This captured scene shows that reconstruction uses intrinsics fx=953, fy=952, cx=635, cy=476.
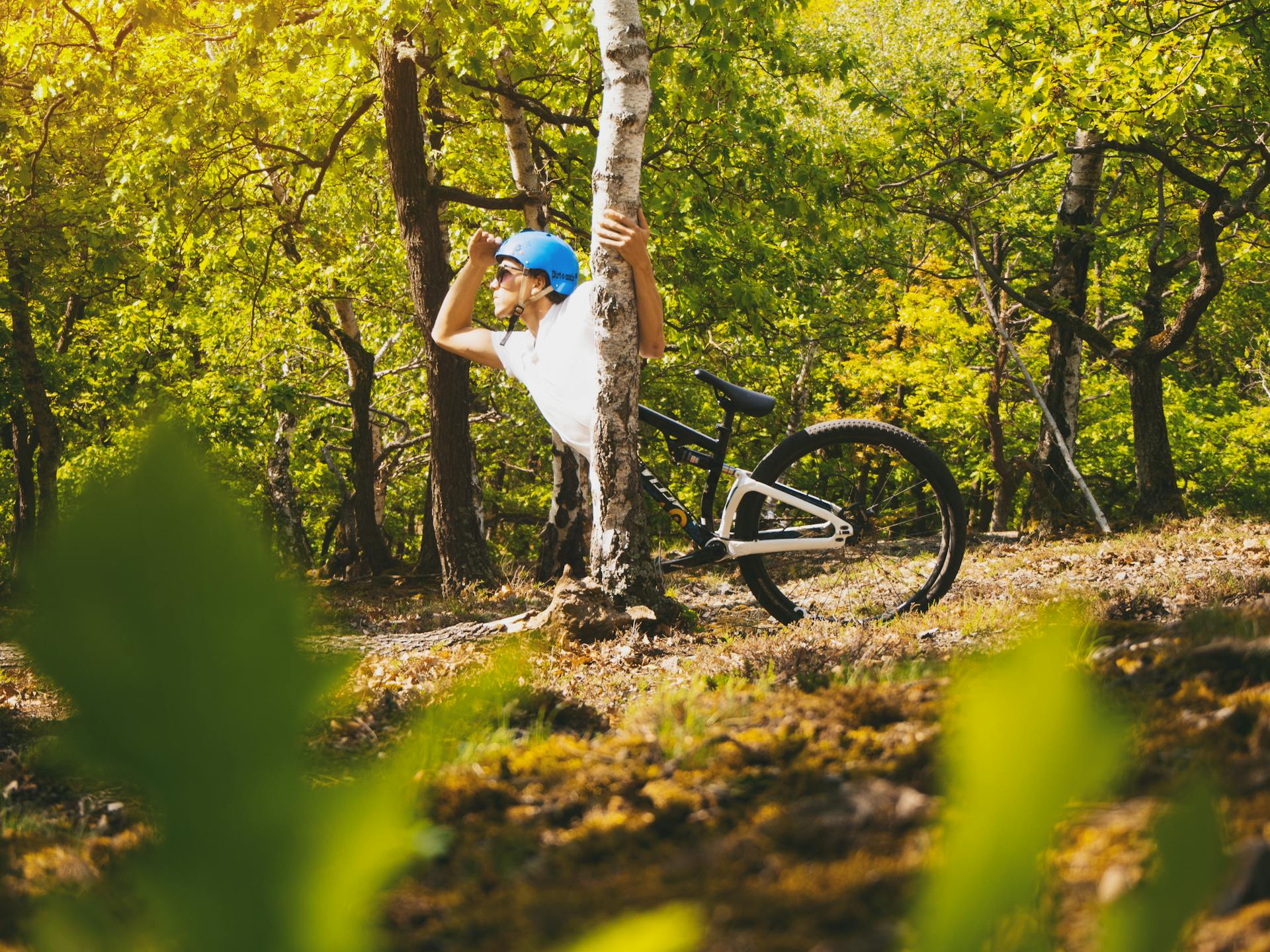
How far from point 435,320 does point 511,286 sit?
4.30m

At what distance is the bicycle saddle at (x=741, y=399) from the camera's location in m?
5.02

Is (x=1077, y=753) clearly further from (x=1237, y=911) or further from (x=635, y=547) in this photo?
(x=635, y=547)

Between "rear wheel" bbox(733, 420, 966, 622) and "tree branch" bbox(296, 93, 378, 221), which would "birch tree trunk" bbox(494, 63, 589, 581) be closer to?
"tree branch" bbox(296, 93, 378, 221)

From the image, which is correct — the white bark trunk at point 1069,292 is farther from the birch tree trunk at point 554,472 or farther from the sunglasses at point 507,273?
the sunglasses at point 507,273

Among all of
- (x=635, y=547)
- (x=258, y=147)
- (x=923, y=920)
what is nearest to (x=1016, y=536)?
(x=635, y=547)

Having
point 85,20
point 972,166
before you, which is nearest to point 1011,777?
point 85,20

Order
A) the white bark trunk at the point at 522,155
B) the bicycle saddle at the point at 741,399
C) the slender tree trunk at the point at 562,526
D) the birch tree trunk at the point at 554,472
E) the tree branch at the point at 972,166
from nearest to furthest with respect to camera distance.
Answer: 1. the bicycle saddle at the point at 741,399
2. the white bark trunk at the point at 522,155
3. the birch tree trunk at the point at 554,472
4. the slender tree trunk at the point at 562,526
5. the tree branch at the point at 972,166

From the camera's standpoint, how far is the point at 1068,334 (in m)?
13.4

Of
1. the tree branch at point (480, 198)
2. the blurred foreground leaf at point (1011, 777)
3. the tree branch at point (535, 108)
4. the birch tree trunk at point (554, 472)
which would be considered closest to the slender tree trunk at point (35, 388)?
the birch tree trunk at point (554, 472)

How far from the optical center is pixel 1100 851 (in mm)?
981

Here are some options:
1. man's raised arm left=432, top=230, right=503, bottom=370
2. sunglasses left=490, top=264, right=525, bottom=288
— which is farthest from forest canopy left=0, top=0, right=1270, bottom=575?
sunglasses left=490, top=264, right=525, bottom=288

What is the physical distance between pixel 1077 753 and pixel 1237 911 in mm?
700

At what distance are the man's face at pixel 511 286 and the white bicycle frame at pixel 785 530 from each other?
144cm

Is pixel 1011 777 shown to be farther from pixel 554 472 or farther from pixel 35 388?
pixel 35 388
